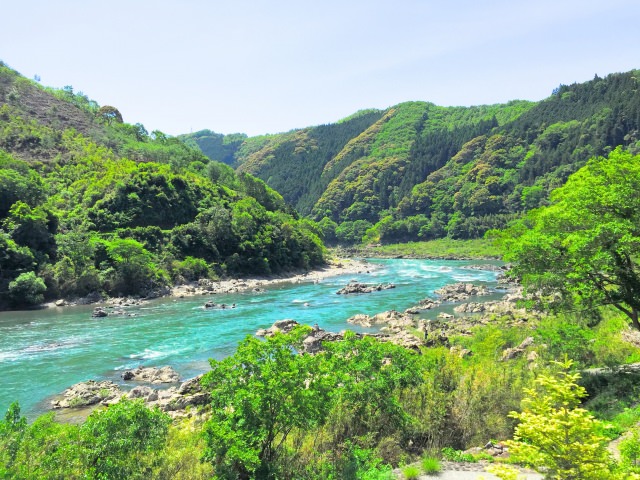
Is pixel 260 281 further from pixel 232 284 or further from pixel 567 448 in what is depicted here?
pixel 567 448

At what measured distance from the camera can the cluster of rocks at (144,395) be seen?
19.2m

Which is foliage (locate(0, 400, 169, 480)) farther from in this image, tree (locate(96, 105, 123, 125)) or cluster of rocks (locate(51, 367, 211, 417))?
tree (locate(96, 105, 123, 125))

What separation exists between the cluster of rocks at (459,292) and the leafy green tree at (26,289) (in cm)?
4642

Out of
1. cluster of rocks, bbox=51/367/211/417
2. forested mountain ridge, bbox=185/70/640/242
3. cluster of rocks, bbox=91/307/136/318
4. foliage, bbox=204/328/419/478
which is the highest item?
forested mountain ridge, bbox=185/70/640/242

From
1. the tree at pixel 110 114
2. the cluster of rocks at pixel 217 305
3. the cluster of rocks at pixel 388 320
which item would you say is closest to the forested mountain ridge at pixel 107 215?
the tree at pixel 110 114

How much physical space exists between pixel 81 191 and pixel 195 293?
116 feet

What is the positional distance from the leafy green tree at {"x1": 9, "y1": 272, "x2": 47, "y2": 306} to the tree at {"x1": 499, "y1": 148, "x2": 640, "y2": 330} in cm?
4995

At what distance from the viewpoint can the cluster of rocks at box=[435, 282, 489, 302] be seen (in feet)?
156

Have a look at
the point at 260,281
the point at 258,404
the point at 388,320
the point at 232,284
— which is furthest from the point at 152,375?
the point at 260,281

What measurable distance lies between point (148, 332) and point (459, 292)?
3565 centimetres

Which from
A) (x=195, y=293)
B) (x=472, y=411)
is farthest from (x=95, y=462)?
(x=195, y=293)

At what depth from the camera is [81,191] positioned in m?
74.7

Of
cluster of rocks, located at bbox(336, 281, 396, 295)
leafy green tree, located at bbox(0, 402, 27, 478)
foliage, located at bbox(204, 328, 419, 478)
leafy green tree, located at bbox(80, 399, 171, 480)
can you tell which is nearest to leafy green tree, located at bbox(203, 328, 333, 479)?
foliage, located at bbox(204, 328, 419, 478)

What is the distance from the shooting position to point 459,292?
50.5 metres
